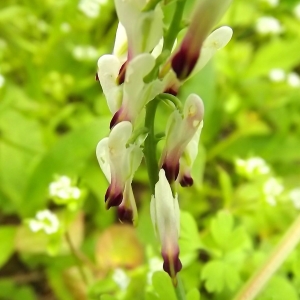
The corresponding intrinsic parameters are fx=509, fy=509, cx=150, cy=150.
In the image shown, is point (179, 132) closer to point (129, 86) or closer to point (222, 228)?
point (129, 86)

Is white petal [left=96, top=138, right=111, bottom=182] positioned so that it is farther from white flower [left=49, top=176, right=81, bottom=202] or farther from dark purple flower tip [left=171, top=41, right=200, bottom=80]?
white flower [left=49, top=176, right=81, bottom=202]

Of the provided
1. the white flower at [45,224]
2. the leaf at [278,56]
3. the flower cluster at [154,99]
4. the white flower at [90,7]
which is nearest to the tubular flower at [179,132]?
the flower cluster at [154,99]

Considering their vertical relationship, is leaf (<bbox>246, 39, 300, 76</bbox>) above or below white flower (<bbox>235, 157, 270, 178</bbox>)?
above

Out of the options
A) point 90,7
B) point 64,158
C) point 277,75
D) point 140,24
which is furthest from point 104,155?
point 277,75

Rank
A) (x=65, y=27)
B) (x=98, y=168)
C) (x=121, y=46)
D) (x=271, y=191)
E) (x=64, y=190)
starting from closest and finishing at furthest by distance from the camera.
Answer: (x=121, y=46) → (x=64, y=190) → (x=271, y=191) → (x=98, y=168) → (x=65, y=27)

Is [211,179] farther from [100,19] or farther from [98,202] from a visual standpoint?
[100,19]

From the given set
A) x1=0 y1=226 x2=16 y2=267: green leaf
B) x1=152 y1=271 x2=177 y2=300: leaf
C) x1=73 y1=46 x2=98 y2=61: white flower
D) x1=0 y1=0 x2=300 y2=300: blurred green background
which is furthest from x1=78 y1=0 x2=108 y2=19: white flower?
x1=152 y1=271 x2=177 y2=300: leaf
